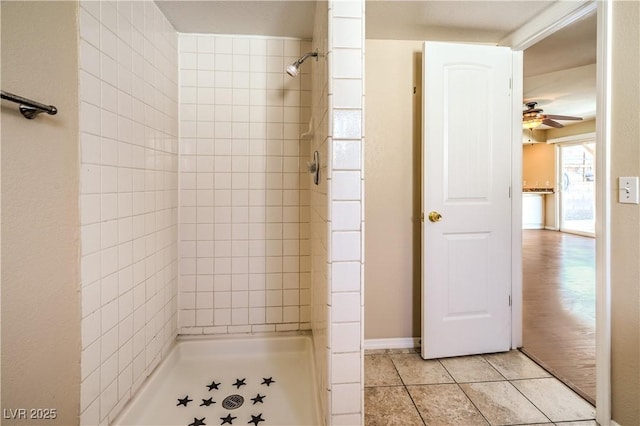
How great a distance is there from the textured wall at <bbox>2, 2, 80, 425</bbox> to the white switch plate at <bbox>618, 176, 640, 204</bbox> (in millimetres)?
2269

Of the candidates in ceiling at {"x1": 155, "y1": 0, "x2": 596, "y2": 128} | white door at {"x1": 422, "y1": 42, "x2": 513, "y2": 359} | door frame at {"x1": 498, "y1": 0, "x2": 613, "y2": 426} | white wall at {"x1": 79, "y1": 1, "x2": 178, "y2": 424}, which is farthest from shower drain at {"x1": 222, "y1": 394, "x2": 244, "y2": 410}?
ceiling at {"x1": 155, "y1": 0, "x2": 596, "y2": 128}

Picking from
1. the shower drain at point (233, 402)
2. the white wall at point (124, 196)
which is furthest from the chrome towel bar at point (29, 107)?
the shower drain at point (233, 402)

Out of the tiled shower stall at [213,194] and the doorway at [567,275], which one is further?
the doorway at [567,275]

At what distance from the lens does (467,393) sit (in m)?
1.64

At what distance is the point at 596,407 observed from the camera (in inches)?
56.6

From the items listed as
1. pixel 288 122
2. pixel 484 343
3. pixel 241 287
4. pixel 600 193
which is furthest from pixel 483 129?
pixel 241 287

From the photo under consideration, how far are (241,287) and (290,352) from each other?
22.0 inches

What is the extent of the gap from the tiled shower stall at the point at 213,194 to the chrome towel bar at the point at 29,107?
20 centimetres

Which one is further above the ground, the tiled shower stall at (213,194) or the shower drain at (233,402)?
the tiled shower stall at (213,194)

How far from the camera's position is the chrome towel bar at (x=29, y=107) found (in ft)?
2.68

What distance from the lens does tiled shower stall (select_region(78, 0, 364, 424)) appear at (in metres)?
1.10

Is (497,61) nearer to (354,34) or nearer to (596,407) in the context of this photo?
(354,34)

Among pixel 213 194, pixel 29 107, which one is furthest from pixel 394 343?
pixel 29 107

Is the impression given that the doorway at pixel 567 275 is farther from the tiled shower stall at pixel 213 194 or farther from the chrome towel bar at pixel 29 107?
the chrome towel bar at pixel 29 107
